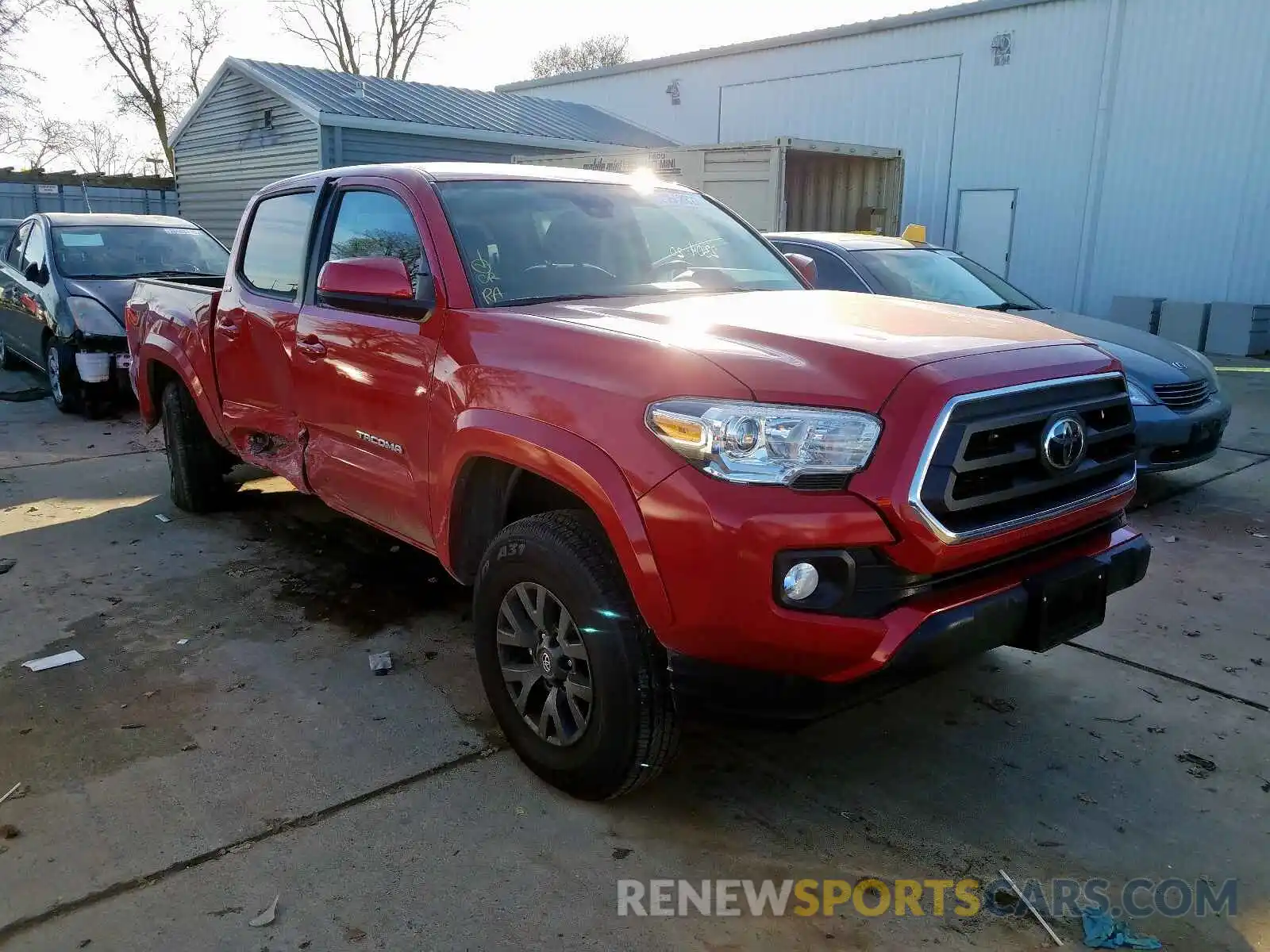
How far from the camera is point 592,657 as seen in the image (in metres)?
2.66

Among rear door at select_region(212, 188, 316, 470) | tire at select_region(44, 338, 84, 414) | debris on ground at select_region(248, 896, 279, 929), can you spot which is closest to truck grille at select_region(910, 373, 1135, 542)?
debris on ground at select_region(248, 896, 279, 929)

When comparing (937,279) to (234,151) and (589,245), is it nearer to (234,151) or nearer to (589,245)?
(589,245)

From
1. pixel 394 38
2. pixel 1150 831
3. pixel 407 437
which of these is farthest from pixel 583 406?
pixel 394 38

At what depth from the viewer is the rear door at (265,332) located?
14.1ft

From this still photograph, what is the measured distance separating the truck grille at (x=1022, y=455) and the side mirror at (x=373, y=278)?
1.83 metres

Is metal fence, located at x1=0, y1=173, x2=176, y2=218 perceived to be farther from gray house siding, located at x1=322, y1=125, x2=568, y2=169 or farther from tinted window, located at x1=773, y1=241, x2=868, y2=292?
tinted window, located at x1=773, y1=241, x2=868, y2=292

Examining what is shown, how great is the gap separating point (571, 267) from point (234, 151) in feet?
59.8

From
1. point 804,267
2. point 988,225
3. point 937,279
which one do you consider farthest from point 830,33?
point 804,267

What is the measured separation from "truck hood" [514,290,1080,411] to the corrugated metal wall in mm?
17986

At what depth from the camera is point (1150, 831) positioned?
9.23 feet

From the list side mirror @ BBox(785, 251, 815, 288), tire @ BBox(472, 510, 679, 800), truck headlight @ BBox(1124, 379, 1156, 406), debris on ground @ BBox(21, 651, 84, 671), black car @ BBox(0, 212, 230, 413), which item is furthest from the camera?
black car @ BBox(0, 212, 230, 413)

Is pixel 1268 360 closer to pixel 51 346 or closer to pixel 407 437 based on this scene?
pixel 407 437

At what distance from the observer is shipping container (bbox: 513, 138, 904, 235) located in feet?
36.7

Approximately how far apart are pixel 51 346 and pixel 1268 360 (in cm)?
1491
